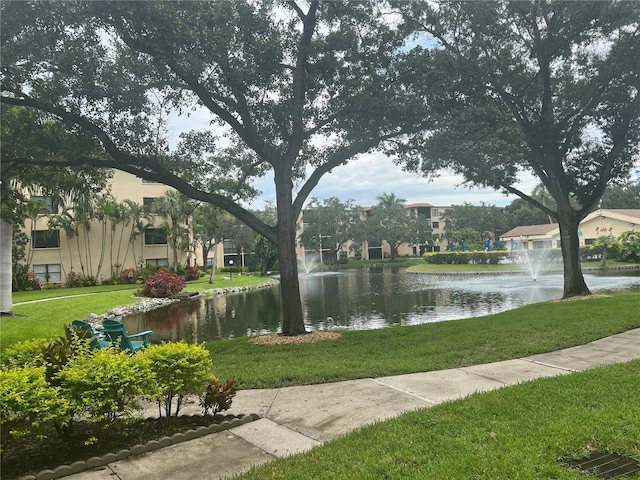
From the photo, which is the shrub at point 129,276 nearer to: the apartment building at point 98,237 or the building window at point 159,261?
the apartment building at point 98,237

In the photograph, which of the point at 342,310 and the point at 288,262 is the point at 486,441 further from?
the point at 342,310

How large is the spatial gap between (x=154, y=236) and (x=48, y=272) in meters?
8.32

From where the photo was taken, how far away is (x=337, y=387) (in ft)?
21.0

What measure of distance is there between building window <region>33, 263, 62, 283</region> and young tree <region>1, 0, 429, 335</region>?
27.6 m

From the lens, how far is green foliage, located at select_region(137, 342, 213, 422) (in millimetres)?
4641

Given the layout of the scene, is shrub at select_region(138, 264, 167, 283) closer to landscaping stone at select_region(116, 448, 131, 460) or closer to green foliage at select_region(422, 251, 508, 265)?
landscaping stone at select_region(116, 448, 131, 460)

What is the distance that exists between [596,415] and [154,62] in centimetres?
1008

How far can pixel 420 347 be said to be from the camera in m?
9.16

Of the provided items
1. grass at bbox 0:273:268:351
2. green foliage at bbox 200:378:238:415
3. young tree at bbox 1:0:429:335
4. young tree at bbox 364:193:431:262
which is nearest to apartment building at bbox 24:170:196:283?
grass at bbox 0:273:268:351

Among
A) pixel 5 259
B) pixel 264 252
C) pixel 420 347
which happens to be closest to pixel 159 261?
pixel 264 252

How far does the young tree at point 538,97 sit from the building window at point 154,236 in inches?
1147

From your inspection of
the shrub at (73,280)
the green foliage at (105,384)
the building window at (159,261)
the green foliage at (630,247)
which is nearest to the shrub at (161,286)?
the shrub at (73,280)

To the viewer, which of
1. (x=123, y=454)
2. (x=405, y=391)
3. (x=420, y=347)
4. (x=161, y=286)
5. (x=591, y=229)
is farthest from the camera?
(x=591, y=229)

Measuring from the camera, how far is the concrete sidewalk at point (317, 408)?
13.2 ft
